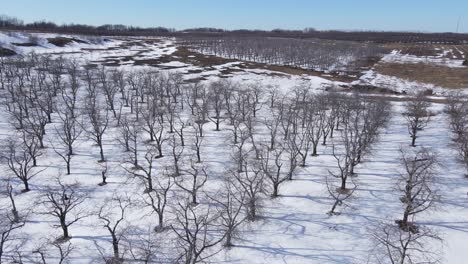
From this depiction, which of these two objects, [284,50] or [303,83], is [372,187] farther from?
[284,50]

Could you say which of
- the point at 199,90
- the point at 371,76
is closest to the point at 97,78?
the point at 199,90

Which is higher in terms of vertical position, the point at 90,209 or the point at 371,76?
the point at 371,76

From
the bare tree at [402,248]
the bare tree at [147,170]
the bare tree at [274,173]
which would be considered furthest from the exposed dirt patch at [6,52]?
the bare tree at [402,248]

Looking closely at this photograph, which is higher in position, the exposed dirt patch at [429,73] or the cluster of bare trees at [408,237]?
the exposed dirt patch at [429,73]

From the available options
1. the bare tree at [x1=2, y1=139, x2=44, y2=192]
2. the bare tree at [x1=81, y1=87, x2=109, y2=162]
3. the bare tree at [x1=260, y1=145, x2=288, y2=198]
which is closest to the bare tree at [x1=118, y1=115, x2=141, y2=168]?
the bare tree at [x1=81, y1=87, x2=109, y2=162]

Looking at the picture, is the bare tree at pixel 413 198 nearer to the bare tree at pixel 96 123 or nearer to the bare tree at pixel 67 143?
the bare tree at pixel 96 123

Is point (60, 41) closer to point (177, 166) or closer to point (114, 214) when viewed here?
point (177, 166)

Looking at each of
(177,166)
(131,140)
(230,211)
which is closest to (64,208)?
(177,166)
